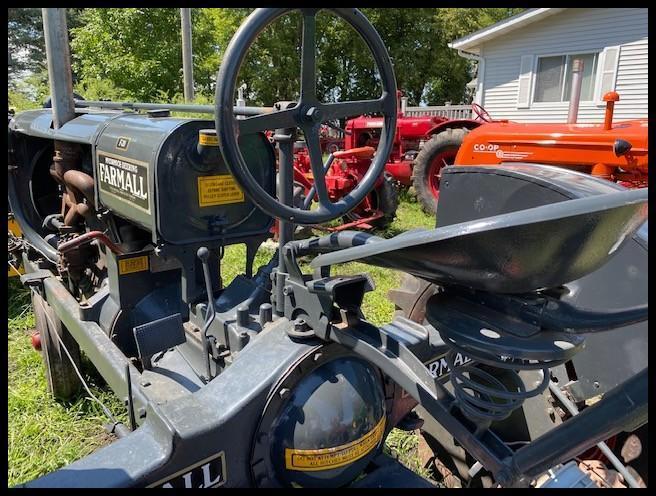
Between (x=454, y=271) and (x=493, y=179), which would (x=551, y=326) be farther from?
(x=493, y=179)

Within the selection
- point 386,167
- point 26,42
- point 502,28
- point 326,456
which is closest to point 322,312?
point 326,456

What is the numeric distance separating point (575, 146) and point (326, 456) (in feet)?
17.3

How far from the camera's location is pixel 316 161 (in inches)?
72.4

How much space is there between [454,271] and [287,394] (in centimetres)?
67

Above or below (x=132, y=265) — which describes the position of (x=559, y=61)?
above

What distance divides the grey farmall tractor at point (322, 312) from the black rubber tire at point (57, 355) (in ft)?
0.92

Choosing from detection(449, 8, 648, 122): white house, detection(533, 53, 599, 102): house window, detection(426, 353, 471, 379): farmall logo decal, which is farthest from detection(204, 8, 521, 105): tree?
detection(426, 353, 471, 379): farmall logo decal

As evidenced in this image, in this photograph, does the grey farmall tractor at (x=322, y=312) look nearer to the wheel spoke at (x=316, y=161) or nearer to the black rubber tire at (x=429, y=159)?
the wheel spoke at (x=316, y=161)

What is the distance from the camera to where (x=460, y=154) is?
6938mm

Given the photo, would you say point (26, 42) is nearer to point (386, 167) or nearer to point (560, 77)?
point (560, 77)

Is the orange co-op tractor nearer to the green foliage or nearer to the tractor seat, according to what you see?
the tractor seat

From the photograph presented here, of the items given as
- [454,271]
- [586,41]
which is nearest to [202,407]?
[454,271]

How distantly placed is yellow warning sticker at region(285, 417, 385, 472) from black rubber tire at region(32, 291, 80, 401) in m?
1.86
